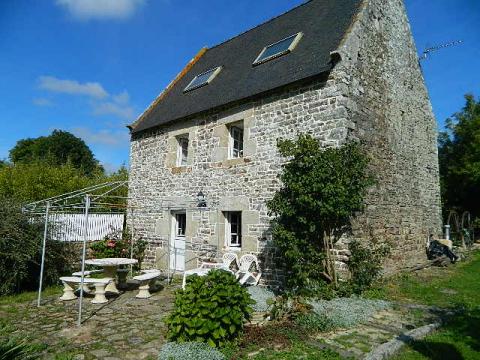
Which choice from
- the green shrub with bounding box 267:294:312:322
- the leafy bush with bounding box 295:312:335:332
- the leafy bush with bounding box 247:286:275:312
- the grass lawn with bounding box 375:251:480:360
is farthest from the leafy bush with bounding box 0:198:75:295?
the grass lawn with bounding box 375:251:480:360

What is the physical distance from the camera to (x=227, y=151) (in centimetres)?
1061

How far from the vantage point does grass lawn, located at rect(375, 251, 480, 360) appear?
4.77m

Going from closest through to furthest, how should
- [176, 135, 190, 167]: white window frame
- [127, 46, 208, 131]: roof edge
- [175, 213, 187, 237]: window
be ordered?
[175, 213, 187, 237]: window < [176, 135, 190, 167]: white window frame < [127, 46, 208, 131]: roof edge

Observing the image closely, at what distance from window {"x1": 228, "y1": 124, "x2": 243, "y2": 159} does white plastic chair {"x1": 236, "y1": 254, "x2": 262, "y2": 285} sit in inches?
121

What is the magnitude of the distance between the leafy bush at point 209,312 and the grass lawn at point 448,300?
2175 mm

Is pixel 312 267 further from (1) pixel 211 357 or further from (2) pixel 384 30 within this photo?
(2) pixel 384 30

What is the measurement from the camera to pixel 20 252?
848 cm

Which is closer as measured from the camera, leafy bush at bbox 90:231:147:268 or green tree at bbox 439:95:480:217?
leafy bush at bbox 90:231:147:268

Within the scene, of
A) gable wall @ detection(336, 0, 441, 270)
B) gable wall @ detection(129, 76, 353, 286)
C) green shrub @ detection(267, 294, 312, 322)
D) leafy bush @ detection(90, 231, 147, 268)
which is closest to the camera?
green shrub @ detection(267, 294, 312, 322)

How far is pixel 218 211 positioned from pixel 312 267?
3.60 m

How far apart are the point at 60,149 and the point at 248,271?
112 feet

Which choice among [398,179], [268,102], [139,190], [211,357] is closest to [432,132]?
[398,179]

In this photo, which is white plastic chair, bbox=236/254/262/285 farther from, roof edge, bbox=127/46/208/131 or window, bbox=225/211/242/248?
roof edge, bbox=127/46/208/131

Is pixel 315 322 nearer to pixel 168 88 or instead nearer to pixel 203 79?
pixel 203 79
